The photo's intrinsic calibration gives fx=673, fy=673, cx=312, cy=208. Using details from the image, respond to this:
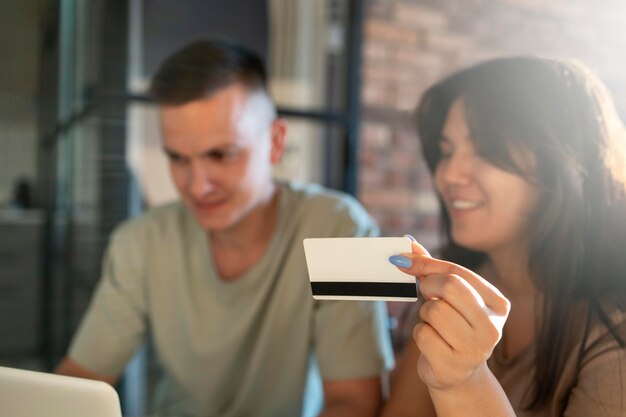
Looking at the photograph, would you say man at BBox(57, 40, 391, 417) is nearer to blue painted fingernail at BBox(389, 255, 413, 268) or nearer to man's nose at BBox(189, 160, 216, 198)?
man's nose at BBox(189, 160, 216, 198)

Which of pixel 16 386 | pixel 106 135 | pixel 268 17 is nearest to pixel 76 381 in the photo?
pixel 16 386

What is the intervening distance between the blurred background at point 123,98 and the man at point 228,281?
142 mm

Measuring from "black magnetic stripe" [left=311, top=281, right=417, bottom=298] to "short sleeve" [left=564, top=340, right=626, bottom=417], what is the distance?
0.72 ft

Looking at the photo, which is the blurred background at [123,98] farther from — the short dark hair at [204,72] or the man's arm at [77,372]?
the short dark hair at [204,72]

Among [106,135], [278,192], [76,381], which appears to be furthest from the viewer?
[106,135]

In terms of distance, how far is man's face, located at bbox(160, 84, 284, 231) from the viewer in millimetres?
1055

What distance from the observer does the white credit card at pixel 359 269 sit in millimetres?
524

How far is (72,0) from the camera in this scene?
1.50 m

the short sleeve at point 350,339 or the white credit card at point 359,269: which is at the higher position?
the white credit card at point 359,269

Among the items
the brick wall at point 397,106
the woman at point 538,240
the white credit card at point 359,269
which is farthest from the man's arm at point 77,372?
the brick wall at point 397,106

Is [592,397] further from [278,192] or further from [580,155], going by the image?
[278,192]

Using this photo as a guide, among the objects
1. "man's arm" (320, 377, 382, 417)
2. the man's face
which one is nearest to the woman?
"man's arm" (320, 377, 382, 417)

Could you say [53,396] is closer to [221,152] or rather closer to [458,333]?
[458,333]

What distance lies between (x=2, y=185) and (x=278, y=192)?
510mm
